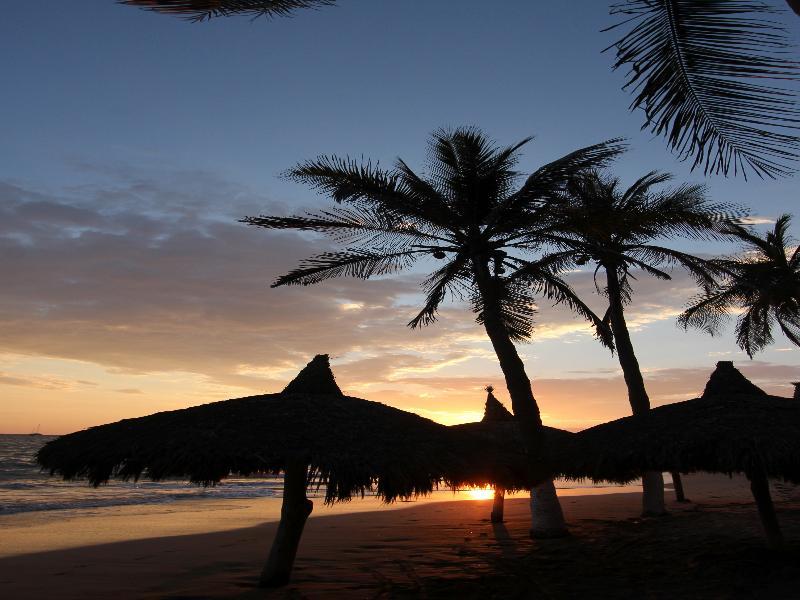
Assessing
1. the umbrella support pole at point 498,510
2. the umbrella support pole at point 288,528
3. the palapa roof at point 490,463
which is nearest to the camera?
the umbrella support pole at point 288,528

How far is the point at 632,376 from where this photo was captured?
51.8 ft

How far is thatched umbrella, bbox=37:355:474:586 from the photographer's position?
6.59m

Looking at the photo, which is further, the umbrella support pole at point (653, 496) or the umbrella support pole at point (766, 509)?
the umbrella support pole at point (653, 496)

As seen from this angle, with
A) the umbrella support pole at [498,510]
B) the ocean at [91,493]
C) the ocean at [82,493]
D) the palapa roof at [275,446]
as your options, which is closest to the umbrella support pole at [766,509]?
the palapa roof at [275,446]

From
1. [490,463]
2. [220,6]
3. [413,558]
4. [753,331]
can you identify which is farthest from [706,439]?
[753,331]

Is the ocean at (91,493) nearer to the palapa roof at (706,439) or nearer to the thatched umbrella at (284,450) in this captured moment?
the thatched umbrella at (284,450)

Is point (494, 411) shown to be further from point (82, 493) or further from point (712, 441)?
point (82, 493)

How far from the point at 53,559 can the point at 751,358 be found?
2573 centimetres

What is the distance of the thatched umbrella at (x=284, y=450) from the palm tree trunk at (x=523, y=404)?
442cm

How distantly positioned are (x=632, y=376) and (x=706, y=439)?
801 centimetres

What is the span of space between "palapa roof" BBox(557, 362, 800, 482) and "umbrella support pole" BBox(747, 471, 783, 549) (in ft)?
0.72

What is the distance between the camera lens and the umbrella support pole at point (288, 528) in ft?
Result: 23.5

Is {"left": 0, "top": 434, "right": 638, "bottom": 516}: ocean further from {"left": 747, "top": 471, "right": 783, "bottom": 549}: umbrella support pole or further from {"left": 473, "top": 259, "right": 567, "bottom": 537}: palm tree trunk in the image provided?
{"left": 747, "top": 471, "right": 783, "bottom": 549}: umbrella support pole

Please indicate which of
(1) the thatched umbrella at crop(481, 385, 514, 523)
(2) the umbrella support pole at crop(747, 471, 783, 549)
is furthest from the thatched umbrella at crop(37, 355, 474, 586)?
(1) the thatched umbrella at crop(481, 385, 514, 523)
